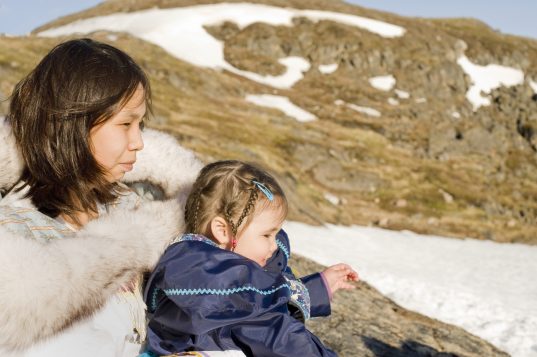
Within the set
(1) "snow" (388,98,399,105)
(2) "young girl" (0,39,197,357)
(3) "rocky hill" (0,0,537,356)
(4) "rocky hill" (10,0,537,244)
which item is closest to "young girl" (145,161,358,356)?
(2) "young girl" (0,39,197,357)

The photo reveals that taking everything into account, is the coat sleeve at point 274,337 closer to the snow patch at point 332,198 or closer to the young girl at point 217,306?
the young girl at point 217,306

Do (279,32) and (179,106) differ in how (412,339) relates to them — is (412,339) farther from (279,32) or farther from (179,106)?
(279,32)

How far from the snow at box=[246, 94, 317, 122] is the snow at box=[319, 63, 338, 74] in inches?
754

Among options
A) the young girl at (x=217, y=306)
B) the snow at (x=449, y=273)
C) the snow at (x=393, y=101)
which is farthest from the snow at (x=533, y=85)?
the young girl at (x=217, y=306)

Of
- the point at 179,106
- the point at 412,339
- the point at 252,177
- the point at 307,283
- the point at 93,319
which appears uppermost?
the point at 252,177

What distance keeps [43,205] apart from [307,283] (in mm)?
2742

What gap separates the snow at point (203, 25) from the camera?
7919 cm

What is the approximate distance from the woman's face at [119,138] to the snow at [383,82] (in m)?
84.8

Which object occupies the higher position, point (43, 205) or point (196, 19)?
point (43, 205)

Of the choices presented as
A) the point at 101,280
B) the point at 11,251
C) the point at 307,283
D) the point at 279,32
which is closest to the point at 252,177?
the point at 307,283

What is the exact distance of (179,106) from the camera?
169 feet

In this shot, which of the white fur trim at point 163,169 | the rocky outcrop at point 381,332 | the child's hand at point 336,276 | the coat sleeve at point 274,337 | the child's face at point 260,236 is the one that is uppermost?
the white fur trim at point 163,169

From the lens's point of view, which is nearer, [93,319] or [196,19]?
[93,319]

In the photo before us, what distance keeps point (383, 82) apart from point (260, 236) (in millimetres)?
86511
